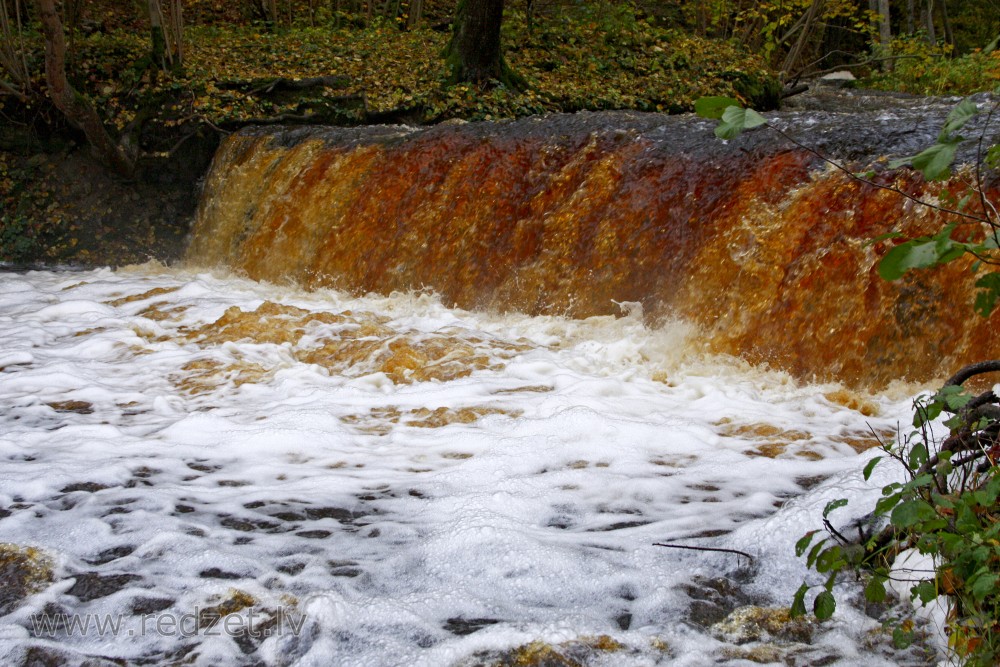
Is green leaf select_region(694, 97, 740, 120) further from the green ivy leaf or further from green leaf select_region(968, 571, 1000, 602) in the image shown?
green leaf select_region(968, 571, 1000, 602)

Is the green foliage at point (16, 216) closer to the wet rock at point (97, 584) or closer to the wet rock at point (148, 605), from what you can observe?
the wet rock at point (97, 584)

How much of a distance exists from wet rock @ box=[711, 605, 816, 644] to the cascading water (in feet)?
0.03

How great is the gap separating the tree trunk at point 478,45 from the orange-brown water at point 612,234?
2.61 meters

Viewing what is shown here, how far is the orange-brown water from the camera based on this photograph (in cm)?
525

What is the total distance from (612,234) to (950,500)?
4.85 m

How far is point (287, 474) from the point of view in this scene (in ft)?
12.9

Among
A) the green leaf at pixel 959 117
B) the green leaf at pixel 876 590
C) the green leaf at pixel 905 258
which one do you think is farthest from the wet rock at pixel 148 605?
the green leaf at pixel 959 117

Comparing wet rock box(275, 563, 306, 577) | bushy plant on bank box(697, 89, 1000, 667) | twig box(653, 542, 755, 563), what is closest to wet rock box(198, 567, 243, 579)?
wet rock box(275, 563, 306, 577)

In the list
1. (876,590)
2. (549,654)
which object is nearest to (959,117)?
(876,590)

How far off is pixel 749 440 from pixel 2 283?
817cm

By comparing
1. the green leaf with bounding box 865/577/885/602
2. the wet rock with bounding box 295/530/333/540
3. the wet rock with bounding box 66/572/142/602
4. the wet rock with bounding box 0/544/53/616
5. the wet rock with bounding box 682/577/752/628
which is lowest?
the wet rock with bounding box 295/530/333/540

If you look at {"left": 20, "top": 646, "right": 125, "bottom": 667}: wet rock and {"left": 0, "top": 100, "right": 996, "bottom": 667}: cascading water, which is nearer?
{"left": 20, "top": 646, "right": 125, "bottom": 667}: wet rock

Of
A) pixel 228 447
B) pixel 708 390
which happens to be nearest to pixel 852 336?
pixel 708 390

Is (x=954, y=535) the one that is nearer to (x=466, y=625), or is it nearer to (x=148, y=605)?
(x=466, y=625)
